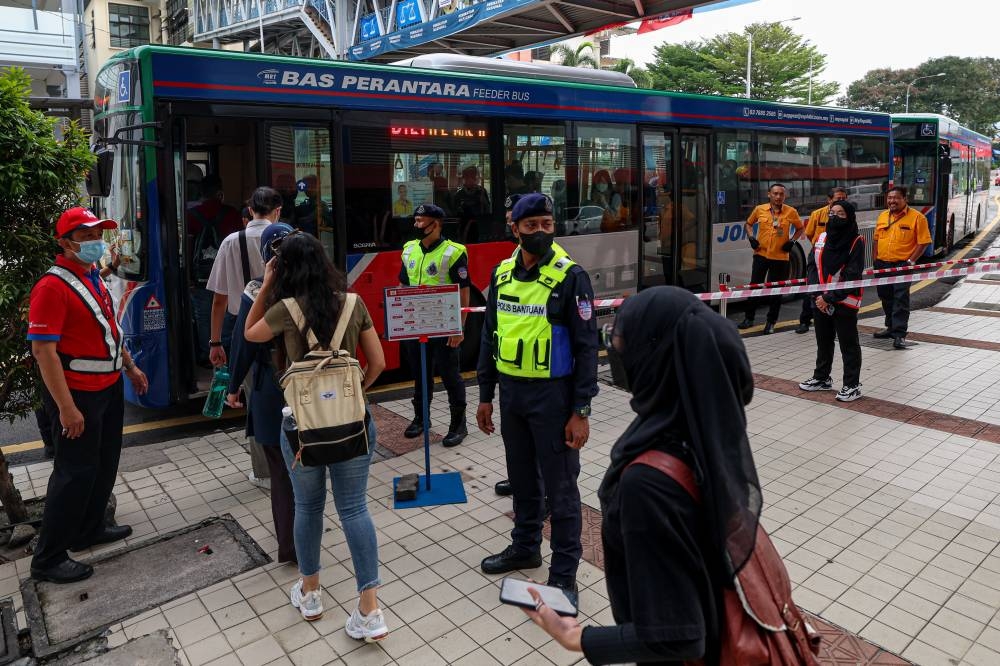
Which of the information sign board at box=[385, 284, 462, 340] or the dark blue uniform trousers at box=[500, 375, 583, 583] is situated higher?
the information sign board at box=[385, 284, 462, 340]

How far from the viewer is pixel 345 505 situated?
3.57 m

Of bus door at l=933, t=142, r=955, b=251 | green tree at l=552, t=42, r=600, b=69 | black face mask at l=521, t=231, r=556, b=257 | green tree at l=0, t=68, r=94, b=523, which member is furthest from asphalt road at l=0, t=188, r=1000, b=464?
green tree at l=552, t=42, r=600, b=69

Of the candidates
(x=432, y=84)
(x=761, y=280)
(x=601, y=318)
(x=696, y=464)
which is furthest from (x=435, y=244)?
(x=761, y=280)

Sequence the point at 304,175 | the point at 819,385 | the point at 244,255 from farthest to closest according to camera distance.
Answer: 1. the point at 819,385
2. the point at 304,175
3. the point at 244,255

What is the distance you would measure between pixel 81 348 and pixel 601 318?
6247mm

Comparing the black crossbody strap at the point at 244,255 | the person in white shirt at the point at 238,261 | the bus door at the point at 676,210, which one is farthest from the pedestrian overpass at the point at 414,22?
the black crossbody strap at the point at 244,255

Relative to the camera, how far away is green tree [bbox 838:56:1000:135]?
2596 inches

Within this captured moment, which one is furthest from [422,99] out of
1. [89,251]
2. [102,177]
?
[89,251]

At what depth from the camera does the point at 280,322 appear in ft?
11.3

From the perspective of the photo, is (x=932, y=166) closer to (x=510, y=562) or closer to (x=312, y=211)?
(x=312, y=211)

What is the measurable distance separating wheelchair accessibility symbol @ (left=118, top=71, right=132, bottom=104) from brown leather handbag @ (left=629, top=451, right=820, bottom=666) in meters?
6.14

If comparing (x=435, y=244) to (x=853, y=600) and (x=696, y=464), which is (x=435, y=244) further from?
(x=696, y=464)

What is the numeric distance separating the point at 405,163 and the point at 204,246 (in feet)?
6.93

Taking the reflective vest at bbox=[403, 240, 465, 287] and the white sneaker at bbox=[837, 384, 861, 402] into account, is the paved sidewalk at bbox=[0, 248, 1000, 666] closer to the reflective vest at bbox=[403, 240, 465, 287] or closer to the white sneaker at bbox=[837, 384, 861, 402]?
the white sneaker at bbox=[837, 384, 861, 402]
